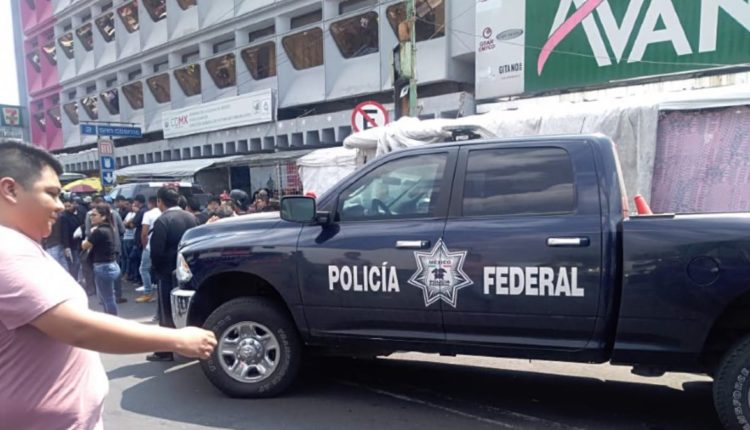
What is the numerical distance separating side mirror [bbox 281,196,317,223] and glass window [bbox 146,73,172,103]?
1037 inches

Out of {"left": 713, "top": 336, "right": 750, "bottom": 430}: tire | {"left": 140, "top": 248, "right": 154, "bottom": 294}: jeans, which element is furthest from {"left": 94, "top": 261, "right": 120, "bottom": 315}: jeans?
{"left": 713, "top": 336, "right": 750, "bottom": 430}: tire

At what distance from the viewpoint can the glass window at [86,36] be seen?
3341 cm

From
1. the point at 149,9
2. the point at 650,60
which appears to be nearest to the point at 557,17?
the point at 650,60

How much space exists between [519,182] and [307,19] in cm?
1991

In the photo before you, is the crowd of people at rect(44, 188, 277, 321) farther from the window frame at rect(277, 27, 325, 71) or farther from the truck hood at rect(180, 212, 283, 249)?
the window frame at rect(277, 27, 325, 71)

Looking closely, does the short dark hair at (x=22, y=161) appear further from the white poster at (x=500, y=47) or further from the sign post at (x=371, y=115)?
the white poster at (x=500, y=47)

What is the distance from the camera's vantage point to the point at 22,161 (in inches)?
60.1

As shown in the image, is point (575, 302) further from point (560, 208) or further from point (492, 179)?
point (492, 179)

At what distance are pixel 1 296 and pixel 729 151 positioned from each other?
735cm

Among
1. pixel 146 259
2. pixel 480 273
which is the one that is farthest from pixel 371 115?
pixel 480 273

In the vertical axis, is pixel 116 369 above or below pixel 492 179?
below

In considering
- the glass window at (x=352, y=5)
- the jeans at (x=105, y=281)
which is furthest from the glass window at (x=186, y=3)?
the jeans at (x=105, y=281)

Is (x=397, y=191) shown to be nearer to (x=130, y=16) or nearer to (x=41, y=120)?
(x=130, y=16)

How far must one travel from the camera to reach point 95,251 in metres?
6.40
